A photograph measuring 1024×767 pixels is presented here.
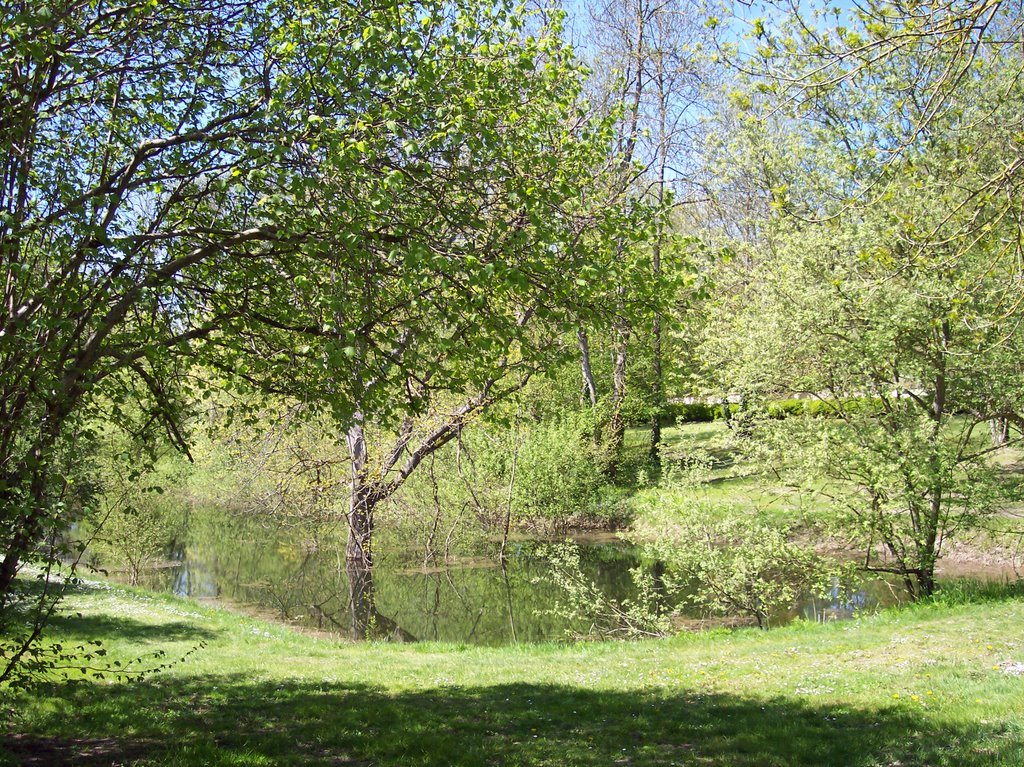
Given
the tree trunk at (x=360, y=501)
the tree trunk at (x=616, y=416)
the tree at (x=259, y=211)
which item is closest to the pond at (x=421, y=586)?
the tree trunk at (x=360, y=501)

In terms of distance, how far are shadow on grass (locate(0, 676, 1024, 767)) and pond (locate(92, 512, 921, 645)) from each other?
21.6 feet

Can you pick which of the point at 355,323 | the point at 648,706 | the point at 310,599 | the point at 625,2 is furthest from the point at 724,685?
the point at 625,2

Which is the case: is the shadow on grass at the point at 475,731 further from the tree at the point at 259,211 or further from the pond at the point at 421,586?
the pond at the point at 421,586

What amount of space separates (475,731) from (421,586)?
15061 mm

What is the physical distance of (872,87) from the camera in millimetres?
16391

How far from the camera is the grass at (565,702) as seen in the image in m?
6.86

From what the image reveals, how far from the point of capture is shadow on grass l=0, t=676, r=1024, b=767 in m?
6.67

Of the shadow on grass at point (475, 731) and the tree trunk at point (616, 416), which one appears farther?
the tree trunk at point (616, 416)

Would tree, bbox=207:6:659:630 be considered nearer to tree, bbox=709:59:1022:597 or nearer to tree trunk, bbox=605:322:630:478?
tree, bbox=709:59:1022:597

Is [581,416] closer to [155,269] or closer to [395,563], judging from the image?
[395,563]

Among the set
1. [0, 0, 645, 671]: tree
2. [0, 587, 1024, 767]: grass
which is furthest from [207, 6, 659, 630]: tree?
[0, 587, 1024, 767]: grass

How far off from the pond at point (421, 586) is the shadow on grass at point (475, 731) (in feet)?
21.6

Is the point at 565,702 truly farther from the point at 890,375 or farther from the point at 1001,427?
the point at 1001,427

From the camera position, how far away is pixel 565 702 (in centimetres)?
917
